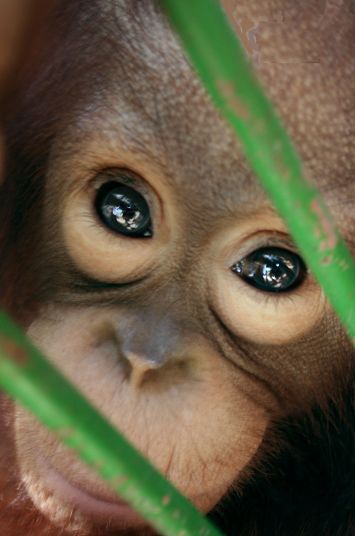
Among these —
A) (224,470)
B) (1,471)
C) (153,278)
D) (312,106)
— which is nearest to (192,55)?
(312,106)

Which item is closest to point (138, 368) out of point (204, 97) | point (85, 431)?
point (204, 97)

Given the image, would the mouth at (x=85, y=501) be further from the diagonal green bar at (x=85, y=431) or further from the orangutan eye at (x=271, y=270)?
the diagonal green bar at (x=85, y=431)

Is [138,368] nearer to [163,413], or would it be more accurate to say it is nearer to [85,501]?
[163,413]

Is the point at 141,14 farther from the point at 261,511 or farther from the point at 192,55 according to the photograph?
the point at 261,511

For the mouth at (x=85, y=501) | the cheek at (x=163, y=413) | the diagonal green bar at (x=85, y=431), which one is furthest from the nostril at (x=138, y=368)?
the diagonal green bar at (x=85, y=431)

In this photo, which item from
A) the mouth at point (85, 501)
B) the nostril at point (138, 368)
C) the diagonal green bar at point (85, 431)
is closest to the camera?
the diagonal green bar at point (85, 431)
